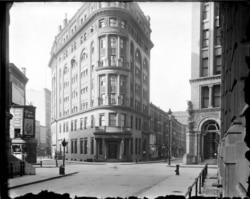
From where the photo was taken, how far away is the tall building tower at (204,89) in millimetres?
31891

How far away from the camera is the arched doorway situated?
3403 cm

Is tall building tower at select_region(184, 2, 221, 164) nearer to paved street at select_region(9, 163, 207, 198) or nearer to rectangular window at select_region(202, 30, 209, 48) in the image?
rectangular window at select_region(202, 30, 209, 48)

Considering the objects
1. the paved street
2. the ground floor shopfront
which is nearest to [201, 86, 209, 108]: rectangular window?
the ground floor shopfront

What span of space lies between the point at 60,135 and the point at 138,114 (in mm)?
13569

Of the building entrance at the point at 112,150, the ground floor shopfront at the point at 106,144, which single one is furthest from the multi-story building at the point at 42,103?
the building entrance at the point at 112,150

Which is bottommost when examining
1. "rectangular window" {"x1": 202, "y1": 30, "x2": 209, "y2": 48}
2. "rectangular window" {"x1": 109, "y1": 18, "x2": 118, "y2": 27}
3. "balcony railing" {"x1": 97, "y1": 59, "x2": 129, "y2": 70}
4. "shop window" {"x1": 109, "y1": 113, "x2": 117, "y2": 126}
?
"shop window" {"x1": 109, "y1": 113, "x2": 117, "y2": 126}

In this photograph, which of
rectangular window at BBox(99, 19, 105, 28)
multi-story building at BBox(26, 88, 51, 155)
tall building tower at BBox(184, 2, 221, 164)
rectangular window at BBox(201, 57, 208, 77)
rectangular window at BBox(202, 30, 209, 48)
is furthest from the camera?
rectangular window at BBox(99, 19, 105, 28)

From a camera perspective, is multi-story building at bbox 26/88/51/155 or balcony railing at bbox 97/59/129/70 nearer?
multi-story building at bbox 26/88/51/155

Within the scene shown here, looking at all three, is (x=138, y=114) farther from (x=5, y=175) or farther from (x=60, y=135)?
(x=5, y=175)

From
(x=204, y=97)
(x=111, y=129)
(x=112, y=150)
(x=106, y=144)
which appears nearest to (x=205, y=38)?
(x=204, y=97)

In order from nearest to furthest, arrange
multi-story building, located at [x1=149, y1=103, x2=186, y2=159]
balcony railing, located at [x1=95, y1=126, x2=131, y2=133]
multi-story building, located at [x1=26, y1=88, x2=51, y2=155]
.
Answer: multi-story building, located at [x1=26, y1=88, x2=51, y2=155] < balcony railing, located at [x1=95, y1=126, x2=131, y2=133] < multi-story building, located at [x1=149, y1=103, x2=186, y2=159]

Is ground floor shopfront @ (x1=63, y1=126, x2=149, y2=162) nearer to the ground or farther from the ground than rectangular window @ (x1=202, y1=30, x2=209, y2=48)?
nearer to the ground

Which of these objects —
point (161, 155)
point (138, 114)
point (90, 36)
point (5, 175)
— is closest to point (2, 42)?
point (5, 175)

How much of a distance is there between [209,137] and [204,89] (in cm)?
706
